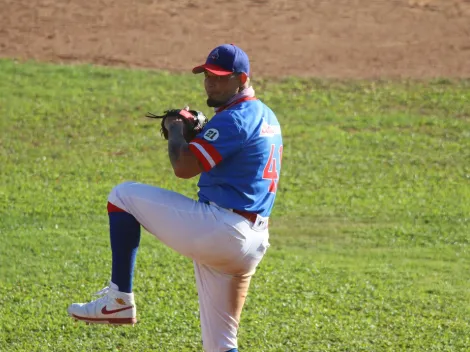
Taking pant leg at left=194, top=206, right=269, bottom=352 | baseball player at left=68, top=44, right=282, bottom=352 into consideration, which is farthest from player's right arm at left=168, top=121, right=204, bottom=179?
pant leg at left=194, top=206, right=269, bottom=352

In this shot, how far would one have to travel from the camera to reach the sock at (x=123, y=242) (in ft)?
19.2

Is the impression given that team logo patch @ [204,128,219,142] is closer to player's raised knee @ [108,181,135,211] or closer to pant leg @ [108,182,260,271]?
pant leg @ [108,182,260,271]

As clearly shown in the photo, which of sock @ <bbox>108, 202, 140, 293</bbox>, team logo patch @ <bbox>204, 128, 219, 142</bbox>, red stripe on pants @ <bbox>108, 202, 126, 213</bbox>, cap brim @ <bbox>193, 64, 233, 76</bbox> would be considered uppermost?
cap brim @ <bbox>193, 64, 233, 76</bbox>

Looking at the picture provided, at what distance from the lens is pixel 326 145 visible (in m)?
14.8

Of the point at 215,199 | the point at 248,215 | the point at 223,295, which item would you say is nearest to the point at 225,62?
the point at 215,199

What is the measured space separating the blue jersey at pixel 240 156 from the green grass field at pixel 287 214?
244 cm

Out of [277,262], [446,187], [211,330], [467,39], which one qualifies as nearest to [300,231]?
[277,262]

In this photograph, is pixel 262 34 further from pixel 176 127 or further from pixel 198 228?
pixel 198 228

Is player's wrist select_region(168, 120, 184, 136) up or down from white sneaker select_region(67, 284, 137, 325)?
up

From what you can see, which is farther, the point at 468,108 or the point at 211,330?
the point at 468,108

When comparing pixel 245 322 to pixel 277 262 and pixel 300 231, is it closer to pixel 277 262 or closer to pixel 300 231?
pixel 277 262

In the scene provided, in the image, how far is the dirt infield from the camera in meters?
18.4

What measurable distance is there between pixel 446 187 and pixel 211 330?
7.90m

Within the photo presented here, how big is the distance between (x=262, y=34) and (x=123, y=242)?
14.0 metres
